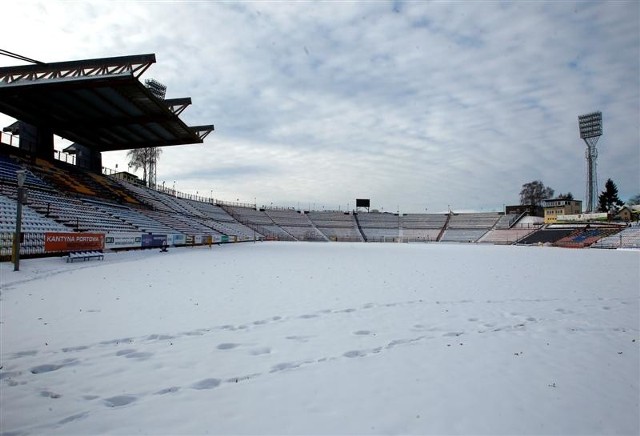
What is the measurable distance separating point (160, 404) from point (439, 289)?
9592 millimetres

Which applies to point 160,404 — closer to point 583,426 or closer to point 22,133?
point 583,426

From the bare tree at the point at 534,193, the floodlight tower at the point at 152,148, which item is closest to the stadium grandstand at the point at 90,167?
the floodlight tower at the point at 152,148

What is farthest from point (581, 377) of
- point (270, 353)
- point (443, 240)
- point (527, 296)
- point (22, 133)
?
point (443, 240)

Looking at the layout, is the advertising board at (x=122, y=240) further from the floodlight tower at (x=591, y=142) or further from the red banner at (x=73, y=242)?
the floodlight tower at (x=591, y=142)

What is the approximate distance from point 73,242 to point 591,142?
95.7m

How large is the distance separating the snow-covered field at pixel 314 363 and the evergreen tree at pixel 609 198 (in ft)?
366

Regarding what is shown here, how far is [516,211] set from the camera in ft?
286

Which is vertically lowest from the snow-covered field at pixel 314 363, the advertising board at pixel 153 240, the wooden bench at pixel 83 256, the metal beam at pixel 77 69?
the snow-covered field at pixel 314 363

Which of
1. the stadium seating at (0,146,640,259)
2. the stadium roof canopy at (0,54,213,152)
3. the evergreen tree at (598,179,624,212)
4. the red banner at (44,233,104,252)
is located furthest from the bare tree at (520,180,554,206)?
the red banner at (44,233,104,252)

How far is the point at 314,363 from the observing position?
4.96m

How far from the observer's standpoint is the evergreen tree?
95000 mm

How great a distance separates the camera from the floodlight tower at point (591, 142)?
74.8 m

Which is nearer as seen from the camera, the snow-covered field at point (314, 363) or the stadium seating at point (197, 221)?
the snow-covered field at point (314, 363)

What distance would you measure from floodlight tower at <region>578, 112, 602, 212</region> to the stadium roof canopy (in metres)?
81.2
